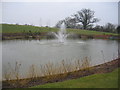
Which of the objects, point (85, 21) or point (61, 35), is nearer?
point (61, 35)

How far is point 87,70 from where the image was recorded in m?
5.77

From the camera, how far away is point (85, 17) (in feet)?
148

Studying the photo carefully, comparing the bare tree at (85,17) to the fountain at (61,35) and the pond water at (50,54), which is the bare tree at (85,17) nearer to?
the fountain at (61,35)

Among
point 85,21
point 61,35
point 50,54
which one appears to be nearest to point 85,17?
point 85,21

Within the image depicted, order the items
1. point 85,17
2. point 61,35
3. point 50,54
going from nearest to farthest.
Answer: point 50,54 < point 61,35 < point 85,17

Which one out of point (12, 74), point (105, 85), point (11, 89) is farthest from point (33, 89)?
point (12, 74)

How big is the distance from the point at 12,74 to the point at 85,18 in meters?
41.4

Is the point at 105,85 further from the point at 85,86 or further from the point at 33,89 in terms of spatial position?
the point at 33,89

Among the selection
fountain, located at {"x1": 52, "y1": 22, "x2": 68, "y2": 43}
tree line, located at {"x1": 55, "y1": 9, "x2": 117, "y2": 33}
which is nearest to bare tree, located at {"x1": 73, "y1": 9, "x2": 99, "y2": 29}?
tree line, located at {"x1": 55, "y1": 9, "x2": 117, "y2": 33}

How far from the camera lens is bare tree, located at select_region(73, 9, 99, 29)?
44.9m

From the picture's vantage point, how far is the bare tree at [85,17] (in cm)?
4493

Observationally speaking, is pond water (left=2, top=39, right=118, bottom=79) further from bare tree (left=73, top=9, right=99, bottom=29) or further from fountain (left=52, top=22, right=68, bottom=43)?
bare tree (left=73, top=9, right=99, bottom=29)

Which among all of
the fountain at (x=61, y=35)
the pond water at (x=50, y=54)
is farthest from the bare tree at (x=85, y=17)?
the pond water at (x=50, y=54)

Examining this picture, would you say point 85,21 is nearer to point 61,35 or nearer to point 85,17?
point 85,17
